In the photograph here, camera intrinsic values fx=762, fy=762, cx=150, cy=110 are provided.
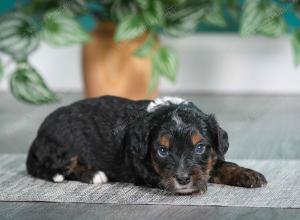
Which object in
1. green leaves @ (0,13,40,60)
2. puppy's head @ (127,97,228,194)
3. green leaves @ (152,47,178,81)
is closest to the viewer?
puppy's head @ (127,97,228,194)

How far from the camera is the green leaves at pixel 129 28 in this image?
190 inches

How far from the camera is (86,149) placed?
3350 millimetres

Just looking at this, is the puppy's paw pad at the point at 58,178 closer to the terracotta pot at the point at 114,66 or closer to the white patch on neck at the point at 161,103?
the white patch on neck at the point at 161,103

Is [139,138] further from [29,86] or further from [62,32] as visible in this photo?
[62,32]

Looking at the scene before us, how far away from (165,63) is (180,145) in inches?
77.7

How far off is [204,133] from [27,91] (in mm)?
1645

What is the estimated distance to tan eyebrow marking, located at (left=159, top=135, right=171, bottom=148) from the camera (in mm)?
3012

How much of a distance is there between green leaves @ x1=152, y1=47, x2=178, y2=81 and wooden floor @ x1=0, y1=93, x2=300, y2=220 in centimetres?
48

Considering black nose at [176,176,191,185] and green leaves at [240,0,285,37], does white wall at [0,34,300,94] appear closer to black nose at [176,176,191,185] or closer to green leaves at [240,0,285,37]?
green leaves at [240,0,285,37]

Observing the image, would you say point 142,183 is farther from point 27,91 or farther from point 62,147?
point 27,91

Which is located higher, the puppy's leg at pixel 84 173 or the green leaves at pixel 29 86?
the green leaves at pixel 29 86

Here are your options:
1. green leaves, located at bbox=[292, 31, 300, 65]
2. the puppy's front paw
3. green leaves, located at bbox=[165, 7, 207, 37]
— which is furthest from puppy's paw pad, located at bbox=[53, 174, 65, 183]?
green leaves, located at bbox=[292, 31, 300, 65]

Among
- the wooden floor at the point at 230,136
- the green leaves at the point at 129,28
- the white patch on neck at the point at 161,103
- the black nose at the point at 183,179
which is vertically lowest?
the wooden floor at the point at 230,136

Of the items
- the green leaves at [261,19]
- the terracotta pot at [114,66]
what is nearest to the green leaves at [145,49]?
the terracotta pot at [114,66]
